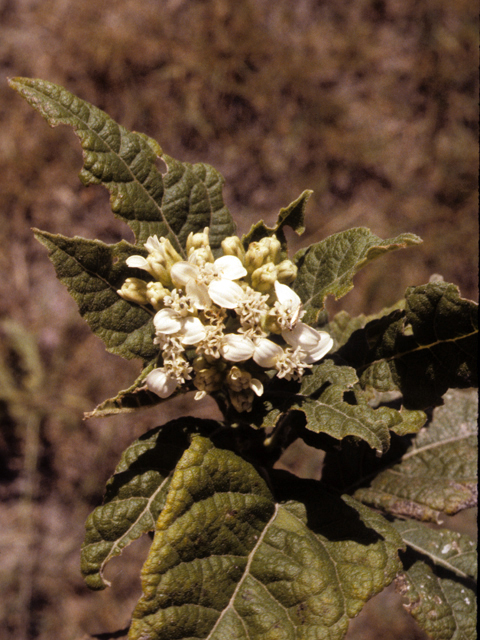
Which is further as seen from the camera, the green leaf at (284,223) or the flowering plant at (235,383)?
the green leaf at (284,223)

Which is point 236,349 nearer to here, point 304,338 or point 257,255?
point 304,338

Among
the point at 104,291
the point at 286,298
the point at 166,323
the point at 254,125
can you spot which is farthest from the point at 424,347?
the point at 254,125

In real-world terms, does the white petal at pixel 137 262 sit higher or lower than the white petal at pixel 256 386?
higher

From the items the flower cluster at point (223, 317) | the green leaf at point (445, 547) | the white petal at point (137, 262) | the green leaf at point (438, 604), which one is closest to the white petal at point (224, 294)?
the flower cluster at point (223, 317)

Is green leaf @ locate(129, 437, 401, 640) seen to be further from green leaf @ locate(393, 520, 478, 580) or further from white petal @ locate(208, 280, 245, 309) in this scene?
green leaf @ locate(393, 520, 478, 580)

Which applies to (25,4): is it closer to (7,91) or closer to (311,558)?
(7,91)

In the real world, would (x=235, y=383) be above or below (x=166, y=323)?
below

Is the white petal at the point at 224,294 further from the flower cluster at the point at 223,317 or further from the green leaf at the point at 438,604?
the green leaf at the point at 438,604
